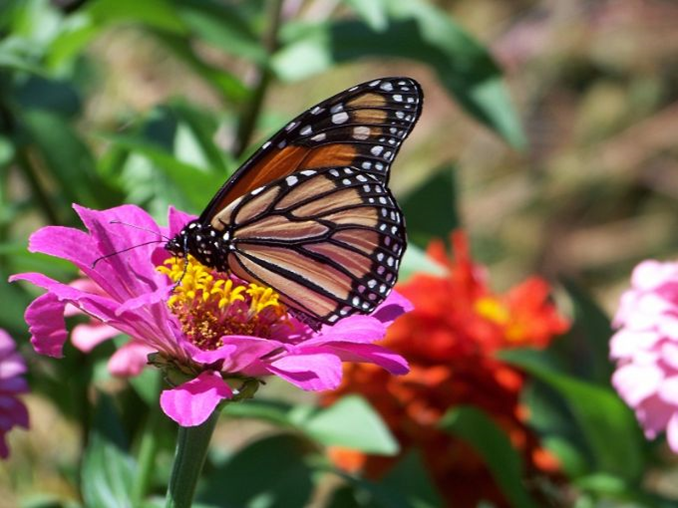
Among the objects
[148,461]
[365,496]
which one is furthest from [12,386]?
[365,496]

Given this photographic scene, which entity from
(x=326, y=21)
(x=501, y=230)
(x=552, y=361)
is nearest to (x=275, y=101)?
(x=501, y=230)

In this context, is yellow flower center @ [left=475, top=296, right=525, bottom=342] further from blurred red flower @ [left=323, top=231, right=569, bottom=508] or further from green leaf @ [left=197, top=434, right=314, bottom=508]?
green leaf @ [left=197, top=434, right=314, bottom=508]

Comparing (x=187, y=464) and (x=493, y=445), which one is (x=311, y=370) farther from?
(x=493, y=445)

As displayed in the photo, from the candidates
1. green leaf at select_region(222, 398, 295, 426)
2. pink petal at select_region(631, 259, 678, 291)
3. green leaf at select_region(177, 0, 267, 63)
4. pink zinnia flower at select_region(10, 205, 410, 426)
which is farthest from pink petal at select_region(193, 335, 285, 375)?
green leaf at select_region(177, 0, 267, 63)

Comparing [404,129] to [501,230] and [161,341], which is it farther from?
[501,230]

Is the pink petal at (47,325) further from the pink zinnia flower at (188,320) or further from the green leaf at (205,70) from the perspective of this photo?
the green leaf at (205,70)

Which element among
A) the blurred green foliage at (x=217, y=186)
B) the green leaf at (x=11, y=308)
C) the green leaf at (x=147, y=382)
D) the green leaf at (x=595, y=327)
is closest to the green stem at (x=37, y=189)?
the blurred green foliage at (x=217, y=186)
